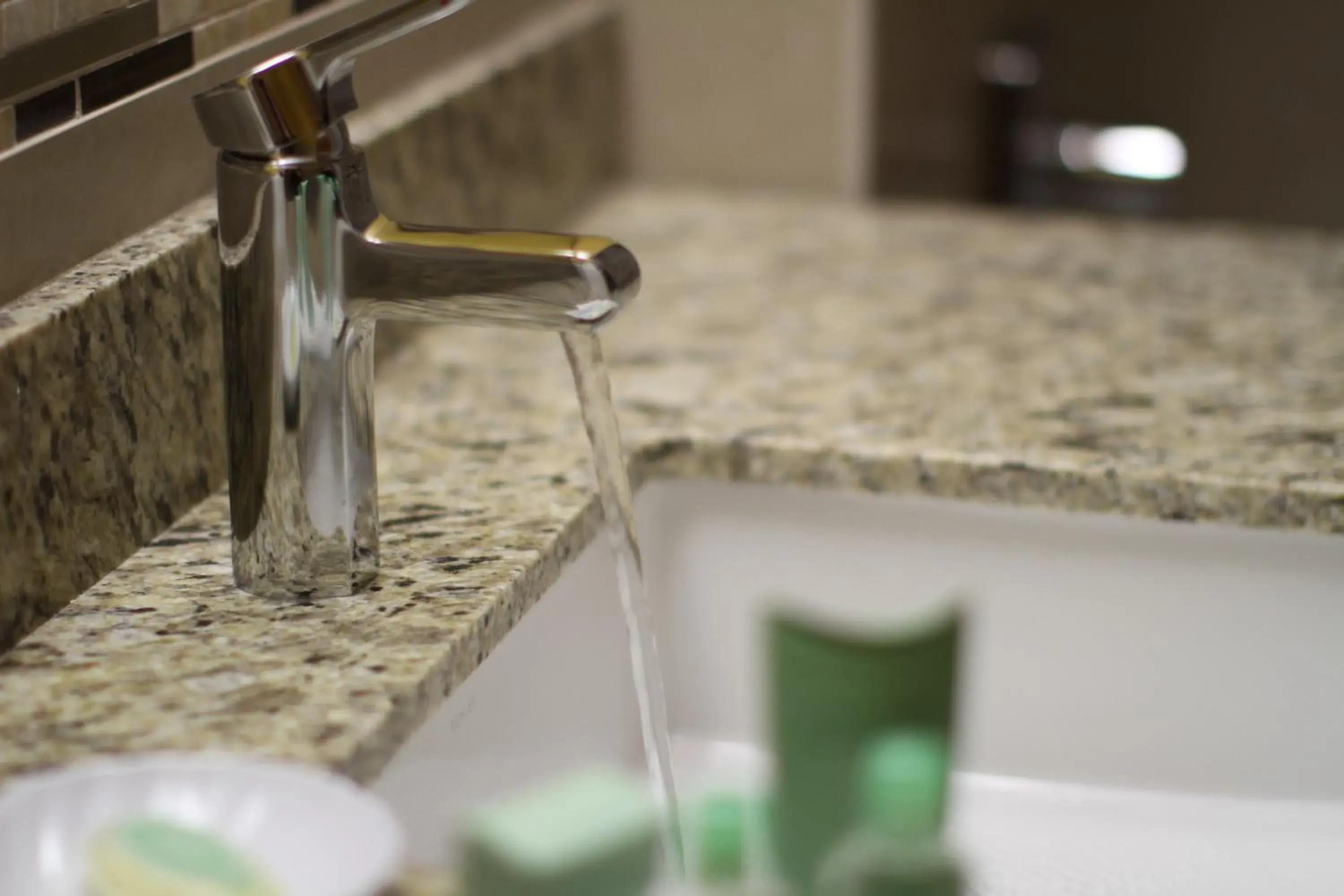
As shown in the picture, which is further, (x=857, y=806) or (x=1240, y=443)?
(x=1240, y=443)

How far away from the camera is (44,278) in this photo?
0.71 metres

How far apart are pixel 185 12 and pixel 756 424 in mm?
337

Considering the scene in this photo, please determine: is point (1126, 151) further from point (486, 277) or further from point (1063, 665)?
point (486, 277)

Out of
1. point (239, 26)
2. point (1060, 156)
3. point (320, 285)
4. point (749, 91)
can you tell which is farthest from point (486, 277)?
point (1060, 156)

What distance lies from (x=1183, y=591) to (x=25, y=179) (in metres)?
0.56

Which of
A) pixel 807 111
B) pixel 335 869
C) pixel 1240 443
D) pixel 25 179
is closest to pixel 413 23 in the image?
pixel 25 179

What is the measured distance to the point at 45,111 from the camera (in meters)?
0.69

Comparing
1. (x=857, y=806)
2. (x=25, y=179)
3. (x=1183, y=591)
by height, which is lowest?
(x=1183, y=591)

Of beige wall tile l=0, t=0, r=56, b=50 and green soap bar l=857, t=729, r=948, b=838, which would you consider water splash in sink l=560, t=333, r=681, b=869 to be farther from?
beige wall tile l=0, t=0, r=56, b=50

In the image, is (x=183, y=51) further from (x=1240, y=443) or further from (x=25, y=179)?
(x=1240, y=443)

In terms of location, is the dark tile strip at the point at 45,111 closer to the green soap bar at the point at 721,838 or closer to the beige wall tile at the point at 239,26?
the beige wall tile at the point at 239,26

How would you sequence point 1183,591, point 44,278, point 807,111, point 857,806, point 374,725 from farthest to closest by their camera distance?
point 807,111 → point 1183,591 → point 44,278 → point 374,725 → point 857,806

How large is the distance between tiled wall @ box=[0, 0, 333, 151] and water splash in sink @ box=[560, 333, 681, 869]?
9.0 inches

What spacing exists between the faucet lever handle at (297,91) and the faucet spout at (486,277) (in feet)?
0.14
